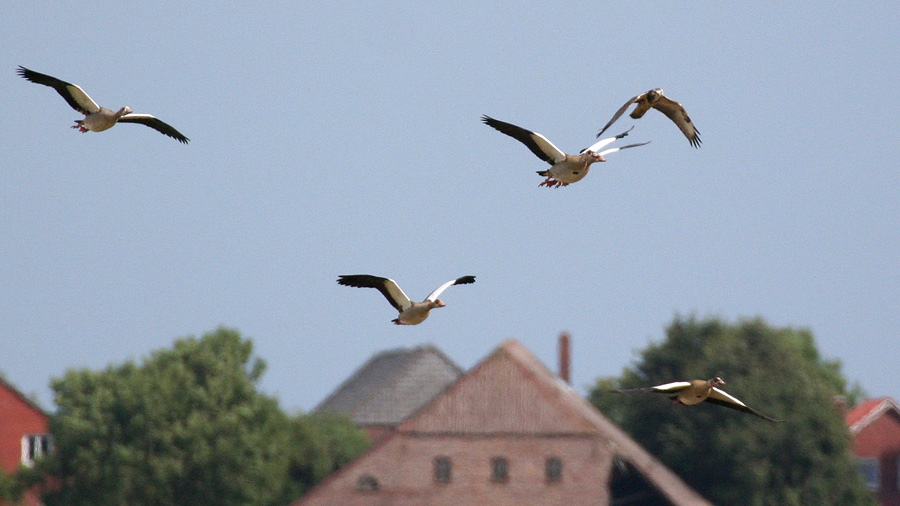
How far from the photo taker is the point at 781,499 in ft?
313

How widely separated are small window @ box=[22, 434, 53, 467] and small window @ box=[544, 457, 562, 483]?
27.0 metres

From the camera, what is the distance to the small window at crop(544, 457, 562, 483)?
7956cm

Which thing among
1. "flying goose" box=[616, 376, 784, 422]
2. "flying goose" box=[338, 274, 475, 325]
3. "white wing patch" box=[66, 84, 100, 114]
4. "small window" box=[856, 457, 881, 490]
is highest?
"small window" box=[856, 457, 881, 490]

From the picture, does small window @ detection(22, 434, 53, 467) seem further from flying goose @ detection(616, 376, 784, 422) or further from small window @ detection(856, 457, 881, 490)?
flying goose @ detection(616, 376, 784, 422)

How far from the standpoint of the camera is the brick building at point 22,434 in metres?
90.8

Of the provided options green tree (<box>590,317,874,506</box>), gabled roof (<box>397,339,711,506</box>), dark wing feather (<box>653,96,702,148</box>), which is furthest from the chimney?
dark wing feather (<box>653,96,702,148</box>)

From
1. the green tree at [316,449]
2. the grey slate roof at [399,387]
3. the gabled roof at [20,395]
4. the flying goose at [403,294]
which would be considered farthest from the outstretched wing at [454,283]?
the grey slate roof at [399,387]

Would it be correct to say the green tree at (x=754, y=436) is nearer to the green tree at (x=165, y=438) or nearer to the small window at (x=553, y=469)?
the small window at (x=553, y=469)

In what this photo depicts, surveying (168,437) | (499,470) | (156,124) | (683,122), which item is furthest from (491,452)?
(156,124)

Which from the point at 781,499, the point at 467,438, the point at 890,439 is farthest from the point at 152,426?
the point at 890,439

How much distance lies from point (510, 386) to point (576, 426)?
11.0 ft

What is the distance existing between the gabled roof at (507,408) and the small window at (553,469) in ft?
3.98

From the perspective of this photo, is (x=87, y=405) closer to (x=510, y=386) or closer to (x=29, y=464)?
(x=29, y=464)

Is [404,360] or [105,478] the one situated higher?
[404,360]
